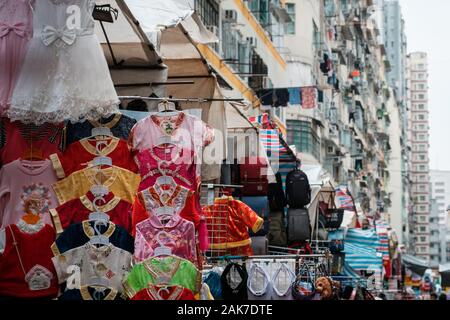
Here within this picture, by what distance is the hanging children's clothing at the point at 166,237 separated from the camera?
316 inches

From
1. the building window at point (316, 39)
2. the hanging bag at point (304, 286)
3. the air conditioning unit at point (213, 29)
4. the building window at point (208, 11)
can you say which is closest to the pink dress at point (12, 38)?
the hanging bag at point (304, 286)

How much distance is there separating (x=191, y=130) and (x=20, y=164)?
4.99ft

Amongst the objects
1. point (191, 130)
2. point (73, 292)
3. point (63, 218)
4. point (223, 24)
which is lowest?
point (73, 292)

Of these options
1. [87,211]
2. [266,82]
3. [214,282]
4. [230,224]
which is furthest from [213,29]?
[87,211]

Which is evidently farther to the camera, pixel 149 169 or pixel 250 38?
pixel 250 38

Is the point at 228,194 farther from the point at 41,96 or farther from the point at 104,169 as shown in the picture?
the point at 41,96

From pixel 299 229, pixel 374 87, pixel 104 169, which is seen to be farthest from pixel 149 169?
pixel 374 87

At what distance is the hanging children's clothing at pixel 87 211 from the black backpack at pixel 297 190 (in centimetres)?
777

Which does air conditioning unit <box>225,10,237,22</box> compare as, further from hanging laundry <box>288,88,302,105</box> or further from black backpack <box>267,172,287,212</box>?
black backpack <box>267,172,287,212</box>

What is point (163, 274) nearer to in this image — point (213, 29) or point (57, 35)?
point (57, 35)

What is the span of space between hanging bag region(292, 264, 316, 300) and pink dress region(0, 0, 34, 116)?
4.91 metres

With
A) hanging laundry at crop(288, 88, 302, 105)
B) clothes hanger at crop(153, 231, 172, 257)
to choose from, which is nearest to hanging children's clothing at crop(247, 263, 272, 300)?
clothes hanger at crop(153, 231, 172, 257)

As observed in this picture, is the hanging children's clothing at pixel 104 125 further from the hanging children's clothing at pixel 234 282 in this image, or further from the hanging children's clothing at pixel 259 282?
the hanging children's clothing at pixel 259 282
